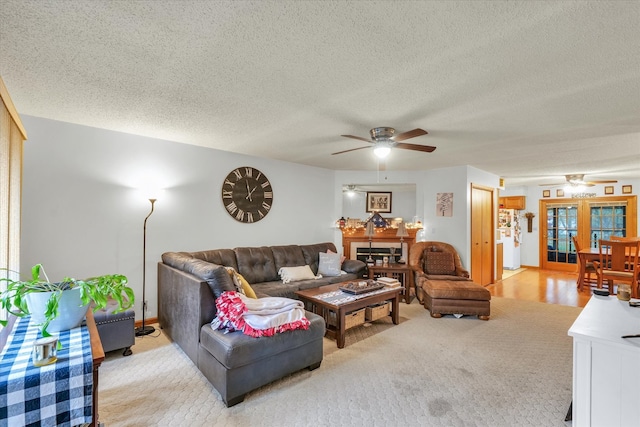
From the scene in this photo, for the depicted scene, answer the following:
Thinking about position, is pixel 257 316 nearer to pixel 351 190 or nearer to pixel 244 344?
pixel 244 344

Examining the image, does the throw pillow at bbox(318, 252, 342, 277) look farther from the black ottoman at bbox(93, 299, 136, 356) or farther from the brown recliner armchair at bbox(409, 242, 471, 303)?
the black ottoman at bbox(93, 299, 136, 356)

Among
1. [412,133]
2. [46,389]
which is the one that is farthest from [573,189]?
[46,389]

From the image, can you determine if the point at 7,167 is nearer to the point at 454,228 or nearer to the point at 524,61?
the point at 524,61

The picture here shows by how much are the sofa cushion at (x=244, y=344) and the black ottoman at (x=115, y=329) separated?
3.15 ft

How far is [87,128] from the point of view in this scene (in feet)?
10.7

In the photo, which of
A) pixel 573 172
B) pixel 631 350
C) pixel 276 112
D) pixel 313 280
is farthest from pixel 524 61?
pixel 573 172

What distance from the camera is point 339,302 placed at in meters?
3.14

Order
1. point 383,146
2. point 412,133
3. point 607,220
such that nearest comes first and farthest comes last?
point 412,133, point 383,146, point 607,220

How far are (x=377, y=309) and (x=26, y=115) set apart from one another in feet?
14.1

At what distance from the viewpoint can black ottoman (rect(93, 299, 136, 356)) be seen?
2.69m

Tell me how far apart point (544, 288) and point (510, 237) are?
89.0 inches

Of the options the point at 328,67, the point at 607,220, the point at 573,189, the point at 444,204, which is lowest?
the point at 607,220

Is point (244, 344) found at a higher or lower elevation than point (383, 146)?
lower

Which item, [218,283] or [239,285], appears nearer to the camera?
[218,283]
